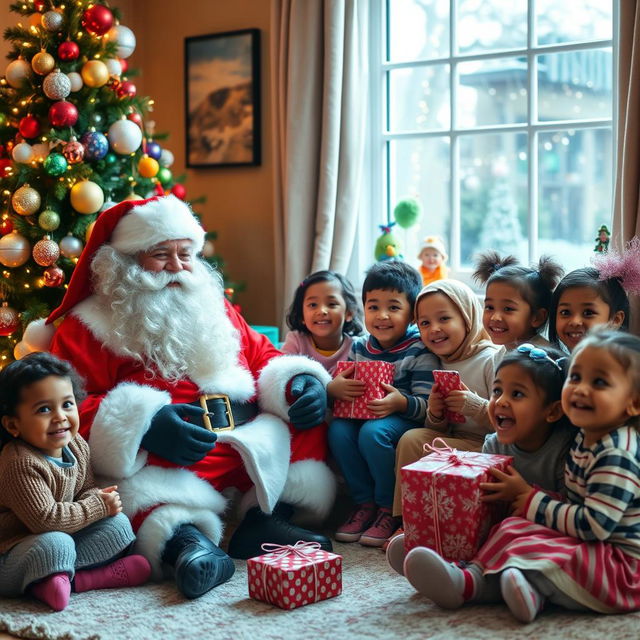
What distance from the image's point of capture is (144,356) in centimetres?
305

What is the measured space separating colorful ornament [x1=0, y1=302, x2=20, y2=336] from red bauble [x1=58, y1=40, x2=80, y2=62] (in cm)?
119

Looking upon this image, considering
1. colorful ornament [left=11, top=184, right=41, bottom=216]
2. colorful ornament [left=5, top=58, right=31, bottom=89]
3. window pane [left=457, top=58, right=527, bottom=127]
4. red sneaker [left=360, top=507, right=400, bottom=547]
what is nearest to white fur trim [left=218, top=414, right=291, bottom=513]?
red sneaker [left=360, top=507, right=400, bottom=547]

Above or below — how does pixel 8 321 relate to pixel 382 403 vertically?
above

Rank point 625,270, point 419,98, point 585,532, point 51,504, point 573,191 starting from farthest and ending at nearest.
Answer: point 419,98, point 573,191, point 625,270, point 51,504, point 585,532

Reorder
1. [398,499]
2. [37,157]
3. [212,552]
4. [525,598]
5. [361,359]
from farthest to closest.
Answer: [37,157] < [361,359] < [398,499] < [212,552] < [525,598]

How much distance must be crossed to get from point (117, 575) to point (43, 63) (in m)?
2.46

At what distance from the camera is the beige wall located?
16.6ft

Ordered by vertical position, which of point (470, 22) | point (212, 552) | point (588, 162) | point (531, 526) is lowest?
point (212, 552)

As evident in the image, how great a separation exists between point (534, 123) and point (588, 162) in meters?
0.33

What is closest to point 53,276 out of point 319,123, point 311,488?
point 319,123

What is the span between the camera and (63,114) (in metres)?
4.00

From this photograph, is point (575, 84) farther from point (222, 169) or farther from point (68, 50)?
point (68, 50)

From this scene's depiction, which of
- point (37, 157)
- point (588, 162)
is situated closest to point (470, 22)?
point (588, 162)

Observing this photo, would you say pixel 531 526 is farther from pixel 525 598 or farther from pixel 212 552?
pixel 212 552
